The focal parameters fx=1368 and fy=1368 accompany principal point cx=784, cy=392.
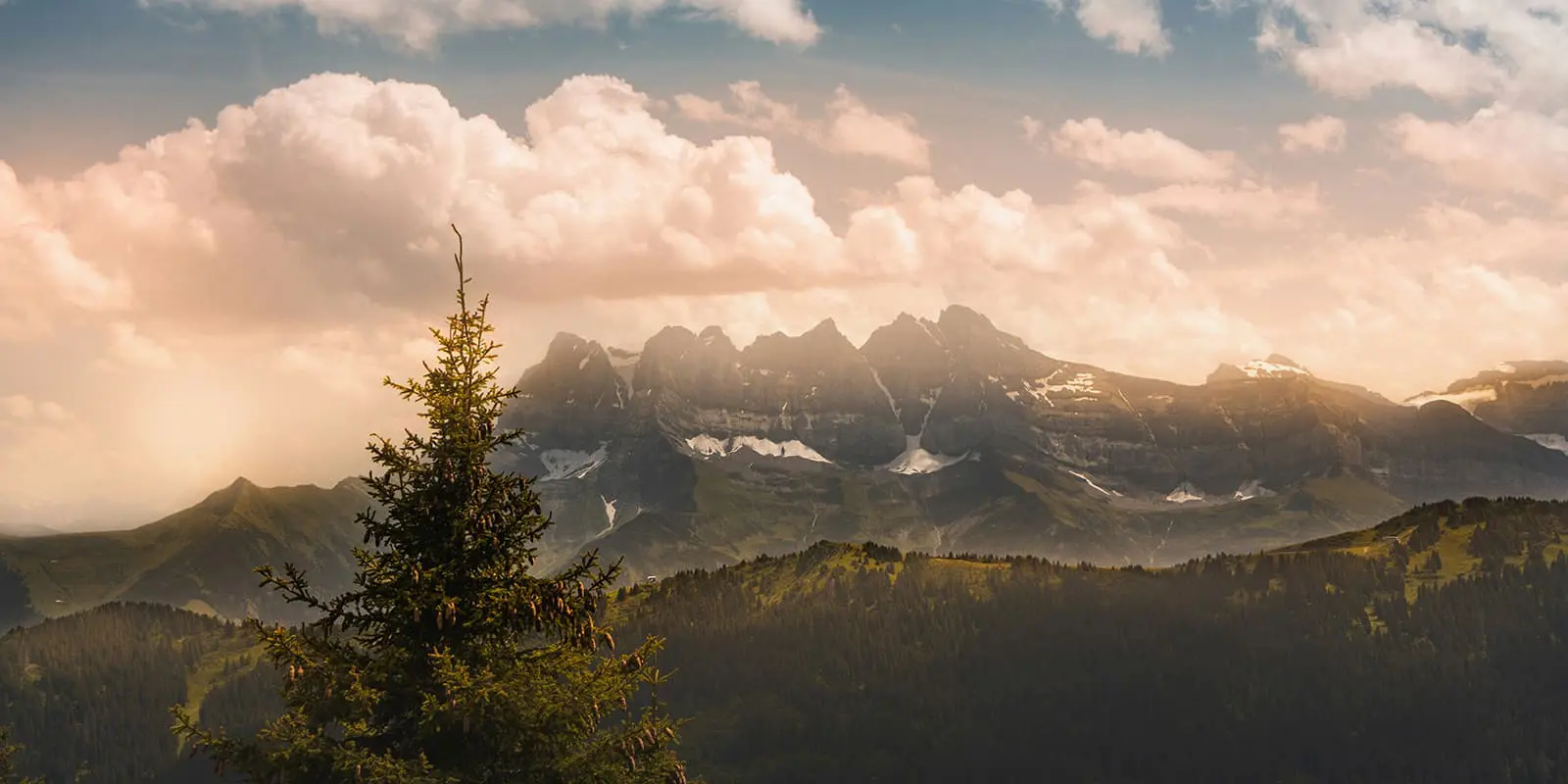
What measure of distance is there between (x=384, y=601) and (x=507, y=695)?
333 centimetres

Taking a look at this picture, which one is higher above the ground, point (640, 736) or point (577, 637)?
point (577, 637)

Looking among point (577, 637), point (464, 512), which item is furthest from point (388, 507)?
point (577, 637)

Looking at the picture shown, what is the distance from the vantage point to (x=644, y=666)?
91.0ft

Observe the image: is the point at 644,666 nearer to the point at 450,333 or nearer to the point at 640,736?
the point at 640,736

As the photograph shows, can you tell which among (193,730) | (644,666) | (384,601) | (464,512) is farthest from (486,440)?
(193,730)

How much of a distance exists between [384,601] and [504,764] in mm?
4266

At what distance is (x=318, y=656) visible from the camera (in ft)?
92.0

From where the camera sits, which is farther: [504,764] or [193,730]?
[504,764]

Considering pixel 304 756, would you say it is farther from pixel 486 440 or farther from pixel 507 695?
pixel 486 440

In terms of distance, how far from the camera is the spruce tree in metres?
27.6

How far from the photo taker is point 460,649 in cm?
2869

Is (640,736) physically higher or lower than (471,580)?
lower

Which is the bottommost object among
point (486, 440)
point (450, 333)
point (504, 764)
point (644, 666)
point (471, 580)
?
point (504, 764)

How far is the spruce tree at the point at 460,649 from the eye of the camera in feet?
90.6
